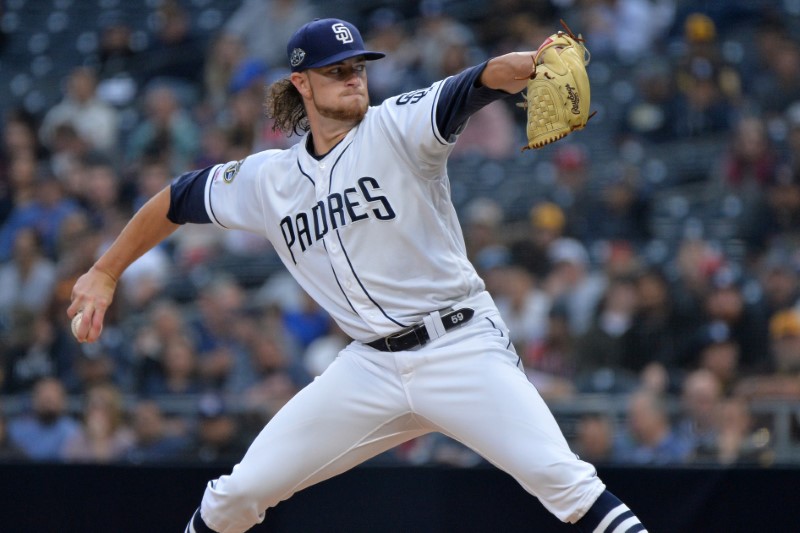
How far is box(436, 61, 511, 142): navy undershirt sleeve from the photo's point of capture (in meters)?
3.53

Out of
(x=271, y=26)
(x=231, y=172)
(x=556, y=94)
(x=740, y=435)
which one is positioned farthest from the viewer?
(x=271, y=26)

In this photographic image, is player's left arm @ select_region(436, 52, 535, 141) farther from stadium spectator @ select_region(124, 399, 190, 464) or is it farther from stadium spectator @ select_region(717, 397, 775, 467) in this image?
stadium spectator @ select_region(124, 399, 190, 464)

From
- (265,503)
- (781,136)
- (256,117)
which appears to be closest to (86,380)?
(256,117)

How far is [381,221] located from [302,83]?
0.59 metres

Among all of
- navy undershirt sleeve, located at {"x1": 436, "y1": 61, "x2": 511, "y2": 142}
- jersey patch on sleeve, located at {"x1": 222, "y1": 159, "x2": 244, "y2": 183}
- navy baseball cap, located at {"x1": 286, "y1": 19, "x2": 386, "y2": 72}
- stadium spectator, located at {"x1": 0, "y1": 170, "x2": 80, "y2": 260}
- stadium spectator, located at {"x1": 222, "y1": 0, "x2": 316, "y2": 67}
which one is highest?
stadium spectator, located at {"x1": 222, "y1": 0, "x2": 316, "y2": 67}

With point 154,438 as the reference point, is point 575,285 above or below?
above

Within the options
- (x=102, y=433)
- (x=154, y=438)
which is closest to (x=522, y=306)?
(x=154, y=438)

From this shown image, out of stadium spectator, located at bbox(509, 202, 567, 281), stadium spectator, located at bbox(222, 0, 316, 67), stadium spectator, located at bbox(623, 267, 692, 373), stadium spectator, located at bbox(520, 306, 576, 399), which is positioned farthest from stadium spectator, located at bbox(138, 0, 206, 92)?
stadium spectator, located at bbox(623, 267, 692, 373)

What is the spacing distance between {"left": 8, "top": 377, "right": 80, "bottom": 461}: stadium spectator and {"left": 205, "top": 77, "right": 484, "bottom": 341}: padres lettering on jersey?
4000 millimetres

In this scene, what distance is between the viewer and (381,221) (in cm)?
382

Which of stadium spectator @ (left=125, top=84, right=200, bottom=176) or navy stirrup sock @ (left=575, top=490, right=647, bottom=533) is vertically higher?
stadium spectator @ (left=125, top=84, right=200, bottom=176)

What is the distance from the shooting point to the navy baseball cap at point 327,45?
3.93 meters

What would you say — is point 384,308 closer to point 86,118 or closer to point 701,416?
point 701,416

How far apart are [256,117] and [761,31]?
3.81 metres
